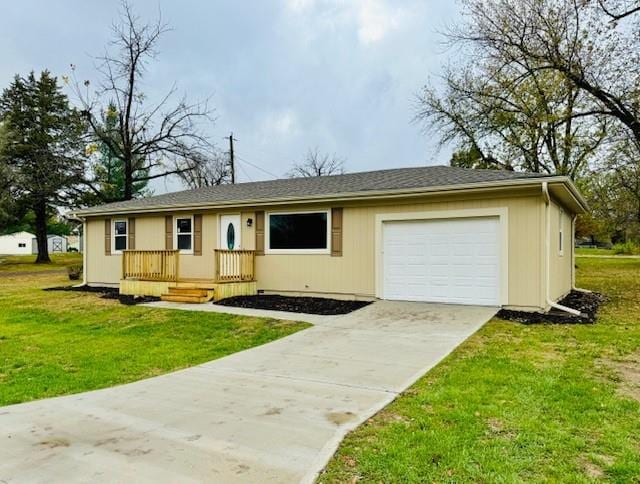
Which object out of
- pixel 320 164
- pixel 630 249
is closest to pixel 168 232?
pixel 320 164

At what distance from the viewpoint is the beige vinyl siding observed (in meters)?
8.73

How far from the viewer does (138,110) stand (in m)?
23.9

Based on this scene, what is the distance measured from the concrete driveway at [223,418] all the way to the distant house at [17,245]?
60.4m

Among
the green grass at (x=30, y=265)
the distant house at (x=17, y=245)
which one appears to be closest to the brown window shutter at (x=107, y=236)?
the green grass at (x=30, y=265)

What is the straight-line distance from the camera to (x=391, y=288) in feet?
33.3

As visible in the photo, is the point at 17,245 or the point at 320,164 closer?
the point at 320,164

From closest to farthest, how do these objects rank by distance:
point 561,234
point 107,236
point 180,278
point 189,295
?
point 189,295
point 561,234
point 180,278
point 107,236

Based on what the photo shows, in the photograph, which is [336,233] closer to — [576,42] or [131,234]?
[131,234]

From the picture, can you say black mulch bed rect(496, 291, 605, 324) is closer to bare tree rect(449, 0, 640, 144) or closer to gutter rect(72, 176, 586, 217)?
gutter rect(72, 176, 586, 217)

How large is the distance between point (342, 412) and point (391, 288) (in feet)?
21.1

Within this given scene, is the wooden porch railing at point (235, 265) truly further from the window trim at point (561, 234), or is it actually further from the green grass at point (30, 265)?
the green grass at point (30, 265)

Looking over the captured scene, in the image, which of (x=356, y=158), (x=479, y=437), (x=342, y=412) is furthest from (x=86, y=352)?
(x=356, y=158)

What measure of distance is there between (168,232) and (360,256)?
237 inches

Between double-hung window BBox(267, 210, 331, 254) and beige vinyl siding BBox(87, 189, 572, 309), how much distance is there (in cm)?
15
